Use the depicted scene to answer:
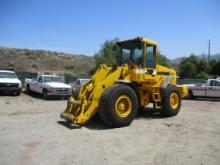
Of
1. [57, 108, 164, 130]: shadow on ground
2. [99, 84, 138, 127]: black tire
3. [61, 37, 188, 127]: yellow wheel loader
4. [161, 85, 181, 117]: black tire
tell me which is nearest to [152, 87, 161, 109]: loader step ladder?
[61, 37, 188, 127]: yellow wheel loader

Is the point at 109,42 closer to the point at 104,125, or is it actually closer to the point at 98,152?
the point at 104,125

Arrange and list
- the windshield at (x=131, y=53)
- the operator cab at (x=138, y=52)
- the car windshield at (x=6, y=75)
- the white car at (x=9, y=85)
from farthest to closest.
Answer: the car windshield at (x=6, y=75)
the white car at (x=9, y=85)
the windshield at (x=131, y=53)
the operator cab at (x=138, y=52)

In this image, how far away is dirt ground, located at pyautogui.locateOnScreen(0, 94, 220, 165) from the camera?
6.53 m

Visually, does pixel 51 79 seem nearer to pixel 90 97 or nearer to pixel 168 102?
pixel 168 102

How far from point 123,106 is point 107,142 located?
242 cm

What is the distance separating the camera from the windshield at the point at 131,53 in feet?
38.2

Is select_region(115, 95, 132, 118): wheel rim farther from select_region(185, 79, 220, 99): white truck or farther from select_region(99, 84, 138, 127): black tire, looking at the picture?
select_region(185, 79, 220, 99): white truck

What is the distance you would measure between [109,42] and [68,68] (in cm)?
1809

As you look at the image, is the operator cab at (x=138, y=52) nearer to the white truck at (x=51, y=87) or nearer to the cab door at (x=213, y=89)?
the white truck at (x=51, y=87)

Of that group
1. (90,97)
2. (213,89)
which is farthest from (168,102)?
(213,89)

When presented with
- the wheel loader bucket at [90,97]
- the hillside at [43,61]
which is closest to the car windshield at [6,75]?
the wheel loader bucket at [90,97]

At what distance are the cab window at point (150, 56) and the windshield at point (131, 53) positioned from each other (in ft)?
0.89

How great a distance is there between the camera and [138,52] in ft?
38.4

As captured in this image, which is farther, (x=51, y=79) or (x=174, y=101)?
(x=51, y=79)
